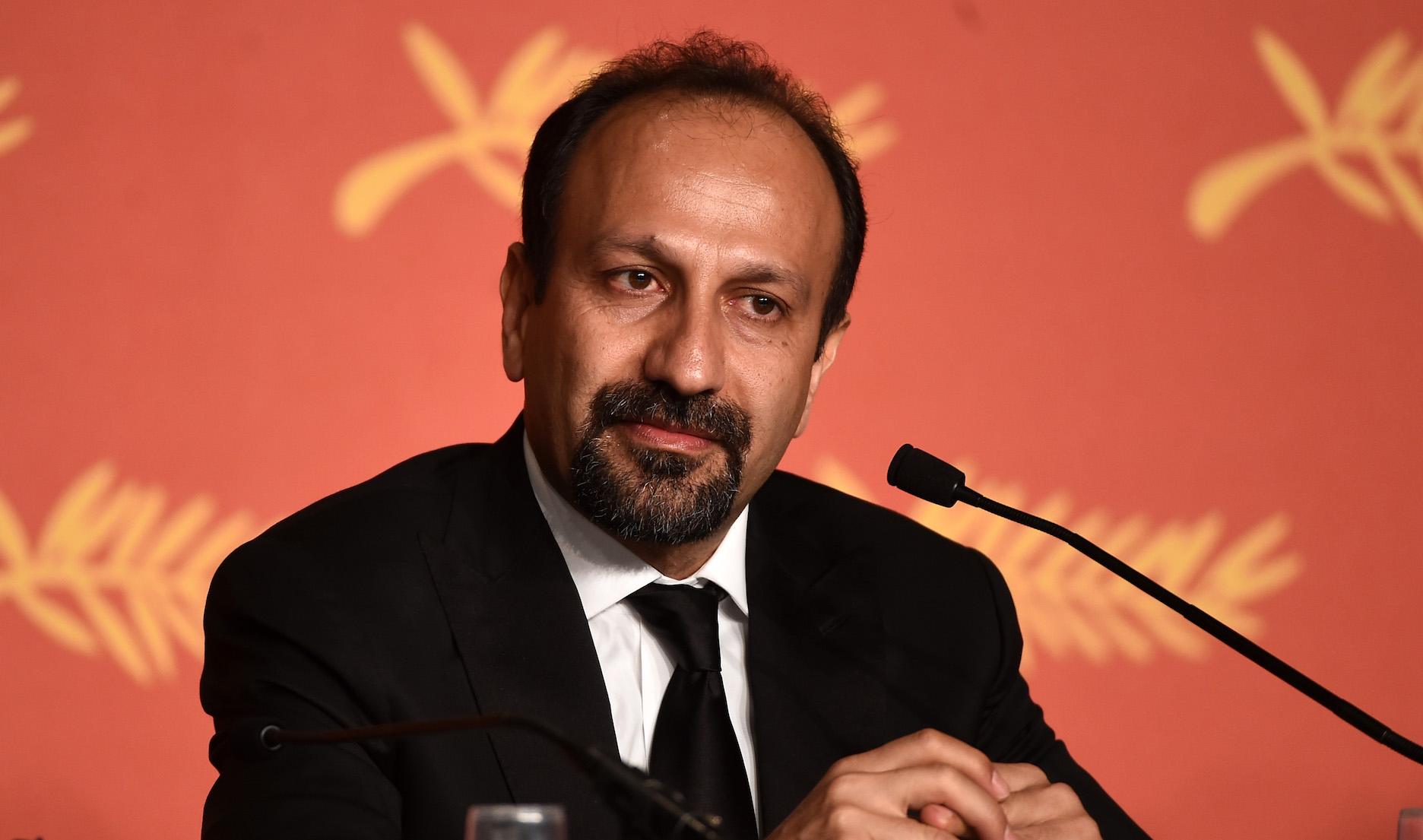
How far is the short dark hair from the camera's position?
81.9 inches

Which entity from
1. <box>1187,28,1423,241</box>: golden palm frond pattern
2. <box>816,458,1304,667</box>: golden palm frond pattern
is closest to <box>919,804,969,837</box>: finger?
<box>816,458,1304,667</box>: golden palm frond pattern

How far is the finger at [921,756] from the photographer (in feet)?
5.02

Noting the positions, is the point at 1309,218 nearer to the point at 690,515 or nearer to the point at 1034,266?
the point at 1034,266

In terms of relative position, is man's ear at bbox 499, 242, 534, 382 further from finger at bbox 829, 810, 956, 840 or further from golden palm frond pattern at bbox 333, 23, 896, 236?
finger at bbox 829, 810, 956, 840

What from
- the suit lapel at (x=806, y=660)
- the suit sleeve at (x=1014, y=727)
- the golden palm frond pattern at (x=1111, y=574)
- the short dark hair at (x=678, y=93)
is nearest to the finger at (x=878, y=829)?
the suit lapel at (x=806, y=660)

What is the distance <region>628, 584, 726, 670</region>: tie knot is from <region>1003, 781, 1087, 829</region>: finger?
46 centimetres

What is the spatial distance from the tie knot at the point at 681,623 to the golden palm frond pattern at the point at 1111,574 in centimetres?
99

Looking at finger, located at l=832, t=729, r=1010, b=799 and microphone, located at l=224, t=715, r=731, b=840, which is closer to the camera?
microphone, located at l=224, t=715, r=731, b=840

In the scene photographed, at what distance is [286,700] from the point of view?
1.73 meters

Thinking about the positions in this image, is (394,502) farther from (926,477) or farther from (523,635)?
(926,477)

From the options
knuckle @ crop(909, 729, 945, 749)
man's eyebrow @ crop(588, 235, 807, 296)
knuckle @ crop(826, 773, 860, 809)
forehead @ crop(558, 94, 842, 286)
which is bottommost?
knuckle @ crop(826, 773, 860, 809)

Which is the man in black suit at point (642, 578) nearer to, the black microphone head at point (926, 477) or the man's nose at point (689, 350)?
the man's nose at point (689, 350)

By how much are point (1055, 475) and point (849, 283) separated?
39.7 inches

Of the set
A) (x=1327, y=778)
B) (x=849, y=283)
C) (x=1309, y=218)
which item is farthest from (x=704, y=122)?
(x=1327, y=778)
